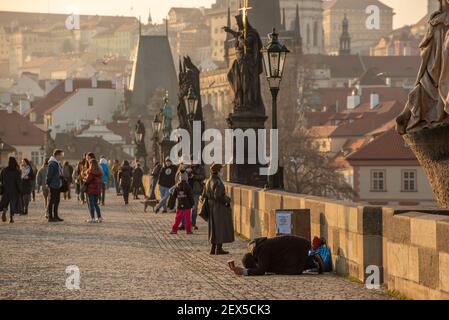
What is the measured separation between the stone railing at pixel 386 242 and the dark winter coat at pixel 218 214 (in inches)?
30.4

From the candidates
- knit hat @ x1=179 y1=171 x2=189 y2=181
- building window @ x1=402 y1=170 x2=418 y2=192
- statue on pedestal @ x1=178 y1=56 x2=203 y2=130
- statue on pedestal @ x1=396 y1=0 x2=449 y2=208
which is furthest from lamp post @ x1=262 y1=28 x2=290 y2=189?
building window @ x1=402 y1=170 x2=418 y2=192

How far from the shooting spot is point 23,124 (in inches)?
5901

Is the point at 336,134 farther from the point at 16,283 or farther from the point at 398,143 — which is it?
the point at 16,283

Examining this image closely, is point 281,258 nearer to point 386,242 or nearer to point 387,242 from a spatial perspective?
point 386,242

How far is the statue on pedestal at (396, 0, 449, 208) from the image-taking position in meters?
16.9

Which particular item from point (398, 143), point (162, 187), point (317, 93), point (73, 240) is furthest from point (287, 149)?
point (317, 93)

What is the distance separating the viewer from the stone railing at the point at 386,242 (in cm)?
1337

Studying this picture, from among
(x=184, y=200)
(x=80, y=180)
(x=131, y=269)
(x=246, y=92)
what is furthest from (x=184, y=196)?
(x=80, y=180)

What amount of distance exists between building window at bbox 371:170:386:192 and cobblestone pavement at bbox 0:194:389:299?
72.4 meters

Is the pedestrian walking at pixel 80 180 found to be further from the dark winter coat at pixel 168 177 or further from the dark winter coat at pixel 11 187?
the dark winter coat at pixel 11 187

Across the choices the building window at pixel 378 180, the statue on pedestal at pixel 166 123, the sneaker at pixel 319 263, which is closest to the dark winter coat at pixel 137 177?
the statue on pedestal at pixel 166 123

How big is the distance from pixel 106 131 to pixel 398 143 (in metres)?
70.9

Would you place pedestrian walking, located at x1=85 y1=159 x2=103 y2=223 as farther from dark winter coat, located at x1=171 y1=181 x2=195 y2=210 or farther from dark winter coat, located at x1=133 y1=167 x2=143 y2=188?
dark winter coat, located at x1=133 y1=167 x2=143 y2=188
